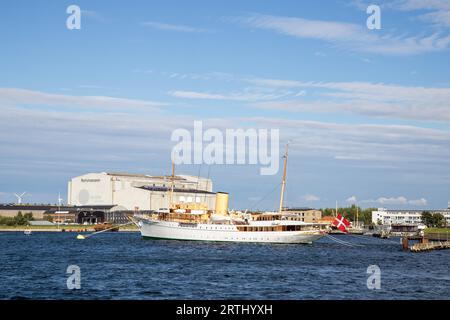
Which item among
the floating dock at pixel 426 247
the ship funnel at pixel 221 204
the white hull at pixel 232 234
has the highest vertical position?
the ship funnel at pixel 221 204

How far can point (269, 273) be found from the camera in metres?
59.1

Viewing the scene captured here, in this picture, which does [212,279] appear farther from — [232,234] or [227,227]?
[227,227]

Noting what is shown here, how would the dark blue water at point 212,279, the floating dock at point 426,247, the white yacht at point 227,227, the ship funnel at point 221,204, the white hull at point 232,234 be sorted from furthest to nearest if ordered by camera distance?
1. the ship funnel at point 221,204
2. the white yacht at point 227,227
3. the white hull at point 232,234
4. the floating dock at point 426,247
5. the dark blue water at point 212,279

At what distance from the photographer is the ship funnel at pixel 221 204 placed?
129 metres

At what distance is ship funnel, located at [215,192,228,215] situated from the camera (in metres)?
129

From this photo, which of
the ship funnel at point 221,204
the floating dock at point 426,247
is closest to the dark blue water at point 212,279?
the floating dock at point 426,247

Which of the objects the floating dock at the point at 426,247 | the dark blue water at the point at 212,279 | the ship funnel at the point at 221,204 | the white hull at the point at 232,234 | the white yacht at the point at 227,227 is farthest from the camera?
the ship funnel at the point at 221,204

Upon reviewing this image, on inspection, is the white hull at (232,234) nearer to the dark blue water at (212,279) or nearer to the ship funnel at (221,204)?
the ship funnel at (221,204)

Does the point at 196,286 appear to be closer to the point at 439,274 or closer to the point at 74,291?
the point at 74,291

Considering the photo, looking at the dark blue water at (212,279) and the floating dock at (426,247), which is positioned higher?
the dark blue water at (212,279)
